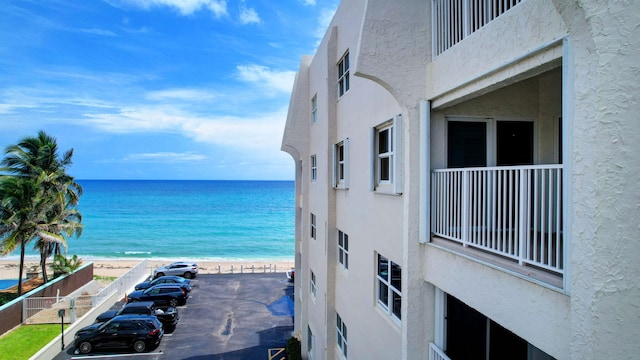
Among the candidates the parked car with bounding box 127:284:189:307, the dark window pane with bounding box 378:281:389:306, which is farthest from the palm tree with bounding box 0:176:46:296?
the dark window pane with bounding box 378:281:389:306

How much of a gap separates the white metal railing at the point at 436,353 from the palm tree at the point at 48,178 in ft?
88.6

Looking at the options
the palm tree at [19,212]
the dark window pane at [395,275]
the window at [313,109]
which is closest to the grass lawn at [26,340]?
the palm tree at [19,212]

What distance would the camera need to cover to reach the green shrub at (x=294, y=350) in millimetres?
17078

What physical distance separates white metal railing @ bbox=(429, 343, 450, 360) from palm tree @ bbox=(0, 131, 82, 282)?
26990 millimetres

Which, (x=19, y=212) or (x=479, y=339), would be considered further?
(x=19, y=212)

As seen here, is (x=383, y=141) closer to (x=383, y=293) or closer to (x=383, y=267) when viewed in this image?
(x=383, y=267)

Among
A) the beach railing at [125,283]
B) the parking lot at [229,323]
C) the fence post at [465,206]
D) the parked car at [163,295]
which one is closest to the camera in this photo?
the fence post at [465,206]

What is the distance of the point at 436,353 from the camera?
523cm

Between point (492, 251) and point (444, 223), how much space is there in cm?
104

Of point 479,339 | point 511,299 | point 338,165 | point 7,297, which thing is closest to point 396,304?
point 479,339

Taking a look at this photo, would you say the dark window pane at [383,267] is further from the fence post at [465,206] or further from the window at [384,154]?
the fence post at [465,206]

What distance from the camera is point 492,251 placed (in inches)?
168

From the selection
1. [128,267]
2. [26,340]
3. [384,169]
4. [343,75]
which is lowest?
[128,267]

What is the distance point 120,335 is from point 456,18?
788 inches
